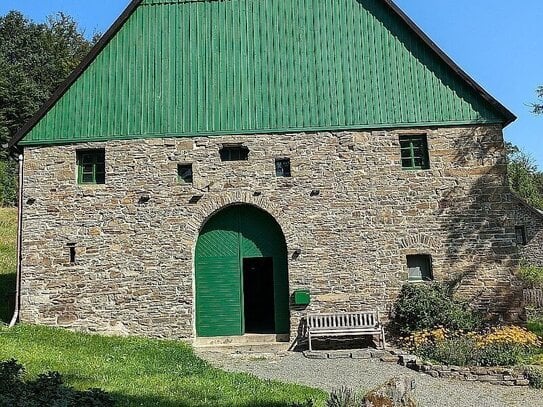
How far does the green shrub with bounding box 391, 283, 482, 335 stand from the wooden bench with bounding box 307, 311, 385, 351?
0.59m

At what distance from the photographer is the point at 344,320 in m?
12.9

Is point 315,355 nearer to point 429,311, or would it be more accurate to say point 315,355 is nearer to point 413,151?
point 429,311

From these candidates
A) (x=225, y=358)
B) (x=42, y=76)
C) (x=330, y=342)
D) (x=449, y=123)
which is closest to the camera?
(x=225, y=358)

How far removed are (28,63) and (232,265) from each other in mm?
41411

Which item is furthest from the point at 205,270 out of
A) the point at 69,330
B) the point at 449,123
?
the point at 449,123

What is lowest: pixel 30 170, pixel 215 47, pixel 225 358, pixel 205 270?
pixel 225 358

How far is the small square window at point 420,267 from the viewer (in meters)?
13.4

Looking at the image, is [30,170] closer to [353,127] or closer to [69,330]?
[69,330]

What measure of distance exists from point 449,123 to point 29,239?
11.3 meters

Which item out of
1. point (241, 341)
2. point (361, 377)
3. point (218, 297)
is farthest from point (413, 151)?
point (241, 341)

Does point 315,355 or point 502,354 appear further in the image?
point 315,355

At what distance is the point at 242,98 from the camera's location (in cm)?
1393

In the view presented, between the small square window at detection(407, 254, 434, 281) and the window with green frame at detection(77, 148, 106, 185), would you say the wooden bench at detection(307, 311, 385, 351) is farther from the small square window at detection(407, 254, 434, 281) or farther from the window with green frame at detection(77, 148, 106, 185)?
the window with green frame at detection(77, 148, 106, 185)

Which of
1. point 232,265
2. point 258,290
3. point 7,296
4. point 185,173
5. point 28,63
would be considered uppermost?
point 28,63
